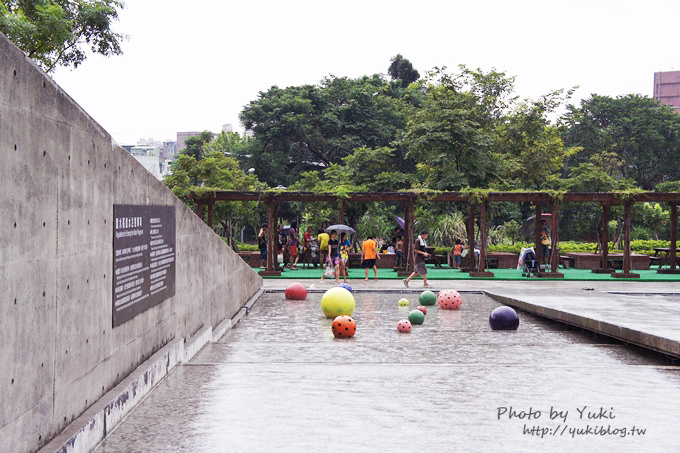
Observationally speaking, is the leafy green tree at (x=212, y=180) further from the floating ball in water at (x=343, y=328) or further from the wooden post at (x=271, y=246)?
the floating ball in water at (x=343, y=328)

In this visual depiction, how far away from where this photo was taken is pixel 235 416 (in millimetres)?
6512

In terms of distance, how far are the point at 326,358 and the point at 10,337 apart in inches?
235

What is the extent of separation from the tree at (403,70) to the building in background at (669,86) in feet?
306

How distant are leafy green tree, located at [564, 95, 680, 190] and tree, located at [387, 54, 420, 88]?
16.2m

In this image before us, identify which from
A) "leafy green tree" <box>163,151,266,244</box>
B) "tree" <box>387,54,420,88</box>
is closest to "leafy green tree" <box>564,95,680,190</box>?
"tree" <box>387,54,420,88</box>

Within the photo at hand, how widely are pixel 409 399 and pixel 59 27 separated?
69.9ft

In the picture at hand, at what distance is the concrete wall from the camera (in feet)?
14.9

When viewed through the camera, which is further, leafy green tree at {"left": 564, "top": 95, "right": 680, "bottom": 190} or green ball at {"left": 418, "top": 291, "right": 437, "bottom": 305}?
leafy green tree at {"left": 564, "top": 95, "right": 680, "bottom": 190}

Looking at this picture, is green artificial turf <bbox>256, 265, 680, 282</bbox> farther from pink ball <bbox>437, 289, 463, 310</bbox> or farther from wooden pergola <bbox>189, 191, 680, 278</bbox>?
pink ball <bbox>437, 289, 463, 310</bbox>

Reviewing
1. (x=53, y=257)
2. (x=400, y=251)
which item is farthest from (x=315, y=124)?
(x=53, y=257)

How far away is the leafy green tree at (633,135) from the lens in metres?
56.5

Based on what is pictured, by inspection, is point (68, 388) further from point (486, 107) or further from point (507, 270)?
point (486, 107)

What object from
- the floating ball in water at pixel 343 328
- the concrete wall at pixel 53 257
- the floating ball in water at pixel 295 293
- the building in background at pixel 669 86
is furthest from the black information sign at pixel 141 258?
the building in background at pixel 669 86

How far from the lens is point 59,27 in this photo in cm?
2417
